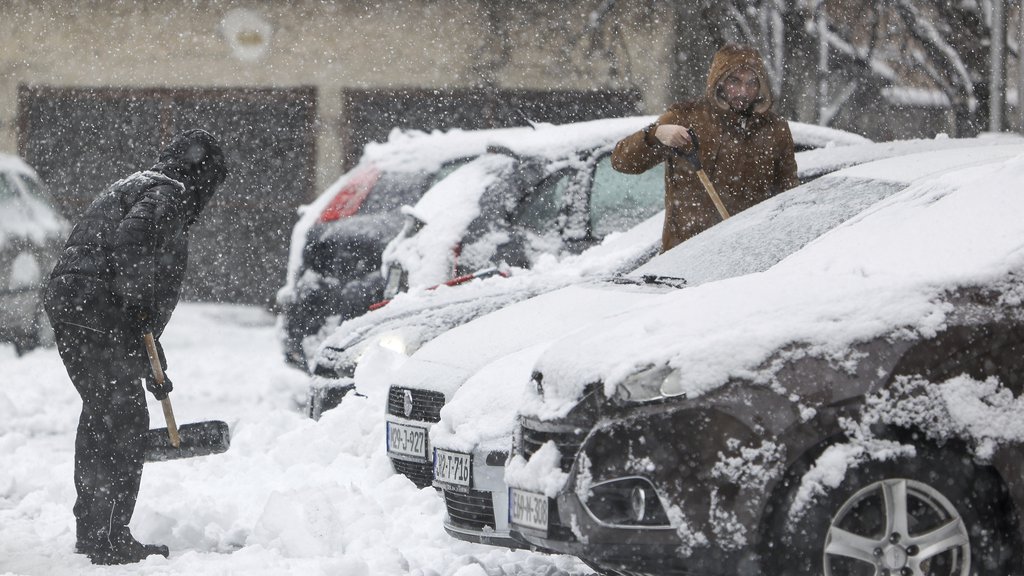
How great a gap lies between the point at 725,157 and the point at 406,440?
210 centimetres

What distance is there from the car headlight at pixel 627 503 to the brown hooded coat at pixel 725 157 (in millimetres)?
3076

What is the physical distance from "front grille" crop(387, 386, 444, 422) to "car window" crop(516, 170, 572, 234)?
2880mm

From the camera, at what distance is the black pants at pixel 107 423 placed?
636cm

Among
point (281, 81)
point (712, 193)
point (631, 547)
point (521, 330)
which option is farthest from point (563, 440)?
point (281, 81)

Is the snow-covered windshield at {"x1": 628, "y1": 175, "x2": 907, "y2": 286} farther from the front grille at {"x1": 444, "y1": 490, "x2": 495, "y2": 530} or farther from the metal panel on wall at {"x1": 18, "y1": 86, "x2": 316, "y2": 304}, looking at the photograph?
the metal panel on wall at {"x1": 18, "y1": 86, "x2": 316, "y2": 304}

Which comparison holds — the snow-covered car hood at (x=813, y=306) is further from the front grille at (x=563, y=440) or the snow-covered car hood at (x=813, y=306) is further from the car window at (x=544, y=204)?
the car window at (x=544, y=204)

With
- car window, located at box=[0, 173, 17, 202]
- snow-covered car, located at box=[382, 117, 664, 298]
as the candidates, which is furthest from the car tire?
car window, located at box=[0, 173, 17, 202]

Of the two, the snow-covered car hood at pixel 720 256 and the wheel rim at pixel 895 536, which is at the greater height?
the snow-covered car hood at pixel 720 256

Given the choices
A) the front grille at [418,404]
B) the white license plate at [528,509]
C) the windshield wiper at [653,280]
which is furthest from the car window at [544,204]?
the white license plate at [528,509]

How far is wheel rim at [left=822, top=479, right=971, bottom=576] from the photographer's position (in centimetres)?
425

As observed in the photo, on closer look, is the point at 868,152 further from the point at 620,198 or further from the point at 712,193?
the point at 620,198

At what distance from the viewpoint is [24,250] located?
12.0 m

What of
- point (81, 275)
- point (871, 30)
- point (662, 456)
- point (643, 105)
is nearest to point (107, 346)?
point (81, 275)

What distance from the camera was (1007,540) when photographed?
4.36m
